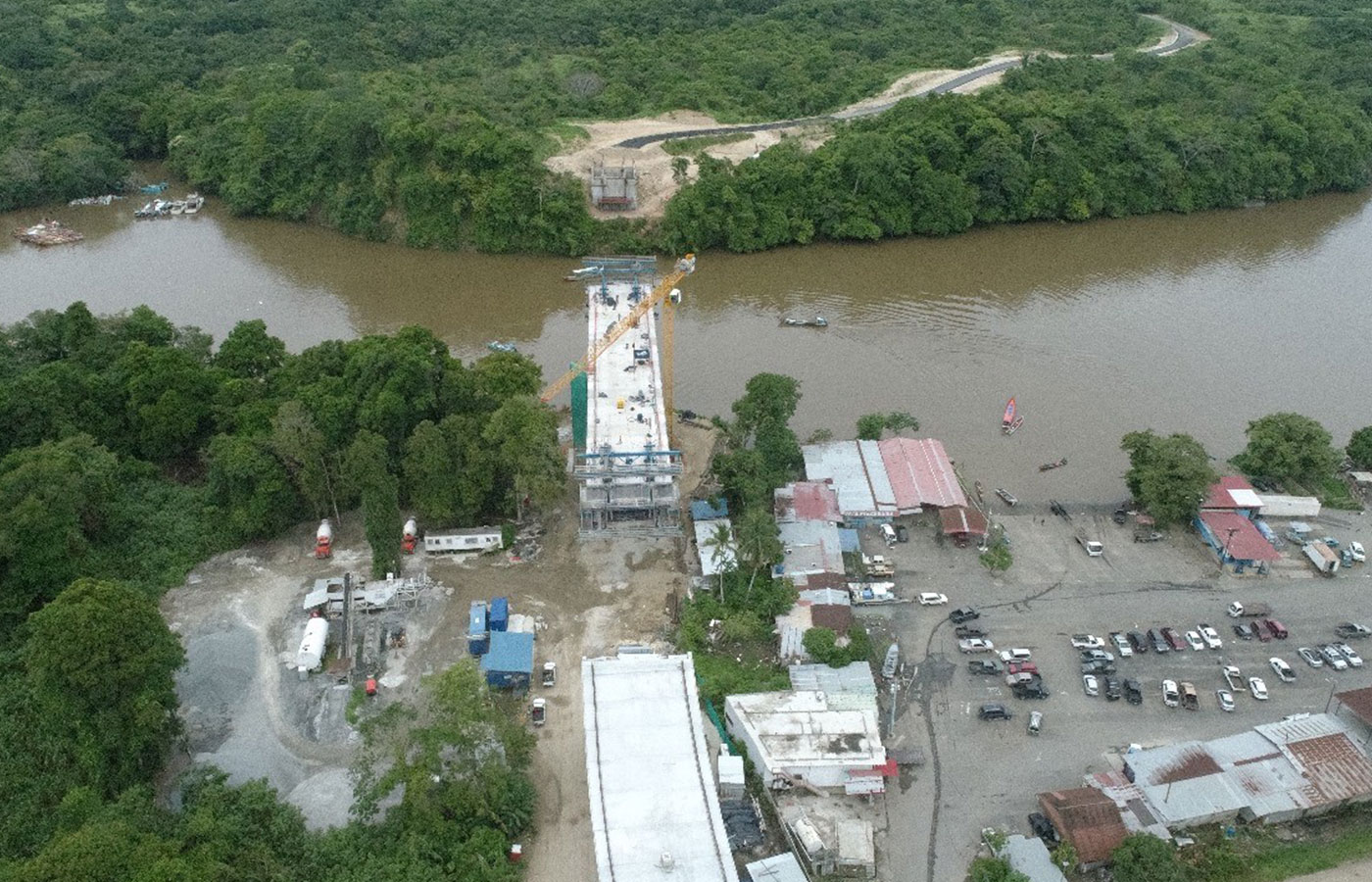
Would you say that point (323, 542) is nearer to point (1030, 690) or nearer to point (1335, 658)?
point (1030, 690)

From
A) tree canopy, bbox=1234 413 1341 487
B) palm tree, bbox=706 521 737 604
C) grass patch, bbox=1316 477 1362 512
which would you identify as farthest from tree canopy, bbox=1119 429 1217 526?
palm tree, bbox=706 521 737 604

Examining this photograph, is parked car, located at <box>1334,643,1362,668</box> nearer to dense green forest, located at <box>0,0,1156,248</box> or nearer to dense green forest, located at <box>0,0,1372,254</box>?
dense green forest, located at <box>0,0,1372,254</box>

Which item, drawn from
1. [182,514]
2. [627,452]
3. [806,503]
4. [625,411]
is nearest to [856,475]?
[806,503]

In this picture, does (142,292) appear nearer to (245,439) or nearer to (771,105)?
(245,439)

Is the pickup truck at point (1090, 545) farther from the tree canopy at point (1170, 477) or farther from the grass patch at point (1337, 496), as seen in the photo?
the grass patch at point (1337, 496)

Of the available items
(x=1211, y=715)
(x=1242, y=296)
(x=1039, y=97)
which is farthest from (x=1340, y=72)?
(x=1211, y=715)

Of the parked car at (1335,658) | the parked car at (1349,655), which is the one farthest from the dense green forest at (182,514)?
the parked car at (1349,655)
